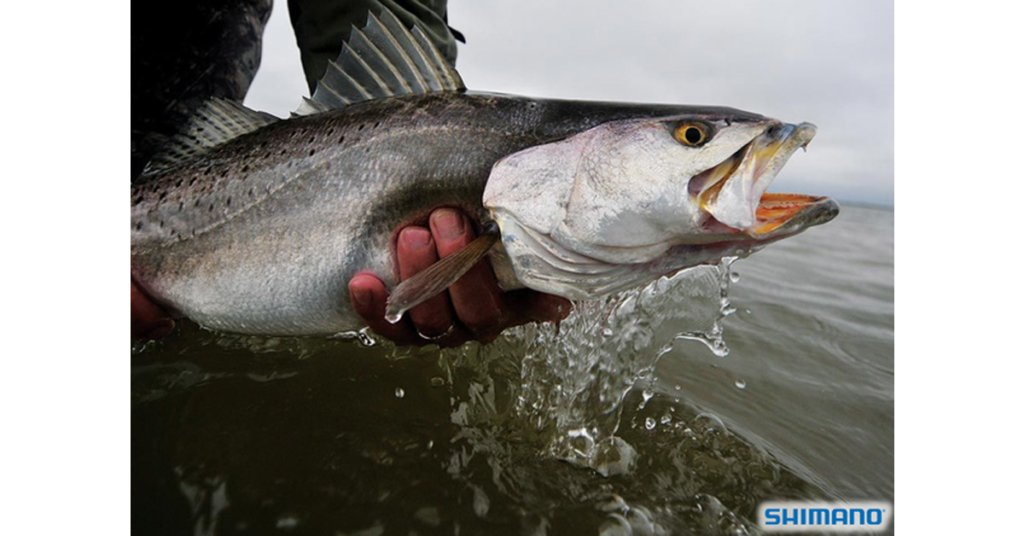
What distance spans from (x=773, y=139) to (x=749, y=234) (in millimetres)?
168

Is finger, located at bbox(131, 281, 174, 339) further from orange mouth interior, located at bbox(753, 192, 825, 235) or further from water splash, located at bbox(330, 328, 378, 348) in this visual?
orange mouth interior, located at bbox(753, 192, 825, 235)

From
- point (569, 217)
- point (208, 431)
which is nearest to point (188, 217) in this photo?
point (208, 431)

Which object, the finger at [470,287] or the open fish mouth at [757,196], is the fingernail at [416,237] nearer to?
the finger at [470,287]

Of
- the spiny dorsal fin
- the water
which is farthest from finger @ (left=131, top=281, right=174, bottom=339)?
the spiny dorsal fin

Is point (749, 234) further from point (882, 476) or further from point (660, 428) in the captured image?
point (882, 476)

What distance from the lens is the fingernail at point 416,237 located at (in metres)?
1.33

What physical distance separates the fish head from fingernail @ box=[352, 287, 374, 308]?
34 cm

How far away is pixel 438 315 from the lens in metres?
1.55

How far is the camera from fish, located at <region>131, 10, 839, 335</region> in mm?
1089

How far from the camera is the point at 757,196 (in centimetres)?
104

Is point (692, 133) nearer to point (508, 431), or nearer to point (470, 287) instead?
point (470, 287)

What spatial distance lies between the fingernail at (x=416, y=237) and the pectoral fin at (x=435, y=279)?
0.35 feet

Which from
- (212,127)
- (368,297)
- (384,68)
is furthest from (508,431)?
(212,127)

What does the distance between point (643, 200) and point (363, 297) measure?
670mm
